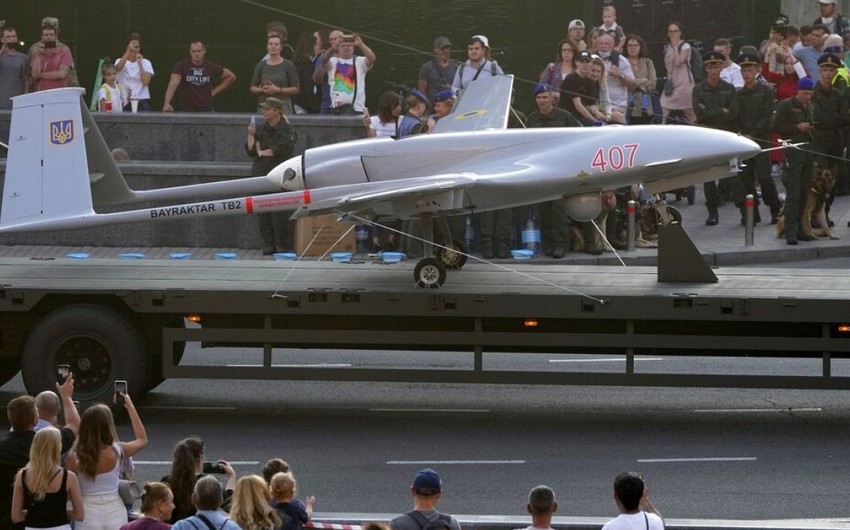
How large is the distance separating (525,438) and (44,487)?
577cm

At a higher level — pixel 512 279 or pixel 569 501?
pixel 512 279

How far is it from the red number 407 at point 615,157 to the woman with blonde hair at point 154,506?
284 inches

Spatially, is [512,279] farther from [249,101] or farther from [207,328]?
[249,101]

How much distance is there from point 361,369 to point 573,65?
10690 millimetres

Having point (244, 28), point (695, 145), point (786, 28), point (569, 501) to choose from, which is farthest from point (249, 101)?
point (569, 501)

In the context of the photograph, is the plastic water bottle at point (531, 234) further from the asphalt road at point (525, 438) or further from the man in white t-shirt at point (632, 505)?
the man in white t-shirt at point (632, 505)

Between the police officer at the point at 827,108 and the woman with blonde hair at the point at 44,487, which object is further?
the police officer at the point at 827,108

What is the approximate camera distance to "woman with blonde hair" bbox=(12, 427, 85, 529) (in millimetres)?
8547

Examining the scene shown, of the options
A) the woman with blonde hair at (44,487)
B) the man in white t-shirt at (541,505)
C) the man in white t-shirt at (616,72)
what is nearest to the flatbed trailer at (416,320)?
the woman with blonde hair at (44,487)

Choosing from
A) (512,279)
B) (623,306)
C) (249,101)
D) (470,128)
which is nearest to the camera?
(623,306)

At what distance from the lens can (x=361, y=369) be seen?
13438mm

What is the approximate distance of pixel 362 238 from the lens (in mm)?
21891

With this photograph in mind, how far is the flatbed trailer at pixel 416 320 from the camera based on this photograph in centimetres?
1312

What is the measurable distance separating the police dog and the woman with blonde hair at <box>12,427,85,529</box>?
15.3 m
